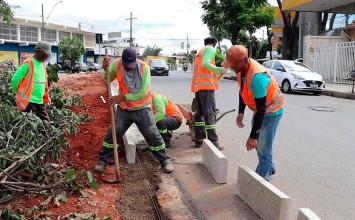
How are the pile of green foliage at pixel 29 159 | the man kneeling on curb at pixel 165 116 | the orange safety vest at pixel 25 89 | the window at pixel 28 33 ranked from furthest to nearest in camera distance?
the window at pixel 28 33
the man kneeling on curb at pixel 165 116
the orange safety vest at pixel 25 89
the pile of green foliage at pixel 29 159

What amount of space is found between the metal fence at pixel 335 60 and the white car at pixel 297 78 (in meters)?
3.56

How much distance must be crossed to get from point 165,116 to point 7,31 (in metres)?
50.6

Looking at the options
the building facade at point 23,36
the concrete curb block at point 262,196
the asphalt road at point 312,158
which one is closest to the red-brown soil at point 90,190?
the concrete curb block at point 262,196

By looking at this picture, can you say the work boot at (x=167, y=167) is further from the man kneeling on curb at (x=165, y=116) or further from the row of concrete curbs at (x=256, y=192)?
the man kneeling on curb at (x=165, y=116)

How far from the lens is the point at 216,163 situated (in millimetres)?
5148

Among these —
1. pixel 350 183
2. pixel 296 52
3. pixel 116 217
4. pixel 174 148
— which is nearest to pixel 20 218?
pixel 116 217

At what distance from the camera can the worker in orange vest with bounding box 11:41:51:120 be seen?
19.0 feet

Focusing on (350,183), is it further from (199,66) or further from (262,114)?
(199,66)

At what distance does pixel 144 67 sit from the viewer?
538 cm

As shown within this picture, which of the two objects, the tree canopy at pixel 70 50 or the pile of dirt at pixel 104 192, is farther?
the tree canopy at pixel 70 50

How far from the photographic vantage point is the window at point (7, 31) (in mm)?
51263

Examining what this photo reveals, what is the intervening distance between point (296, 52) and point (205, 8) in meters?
8.74

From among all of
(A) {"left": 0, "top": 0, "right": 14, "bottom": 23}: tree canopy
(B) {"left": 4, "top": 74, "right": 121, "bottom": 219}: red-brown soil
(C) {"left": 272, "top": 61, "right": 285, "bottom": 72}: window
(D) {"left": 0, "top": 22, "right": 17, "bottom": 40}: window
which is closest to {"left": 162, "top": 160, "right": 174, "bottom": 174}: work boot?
(B) {"left": 4, "top": 74, "right": 121, "bottom": 219}: red-brown soil

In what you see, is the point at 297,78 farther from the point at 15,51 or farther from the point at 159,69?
the point at 15,51
